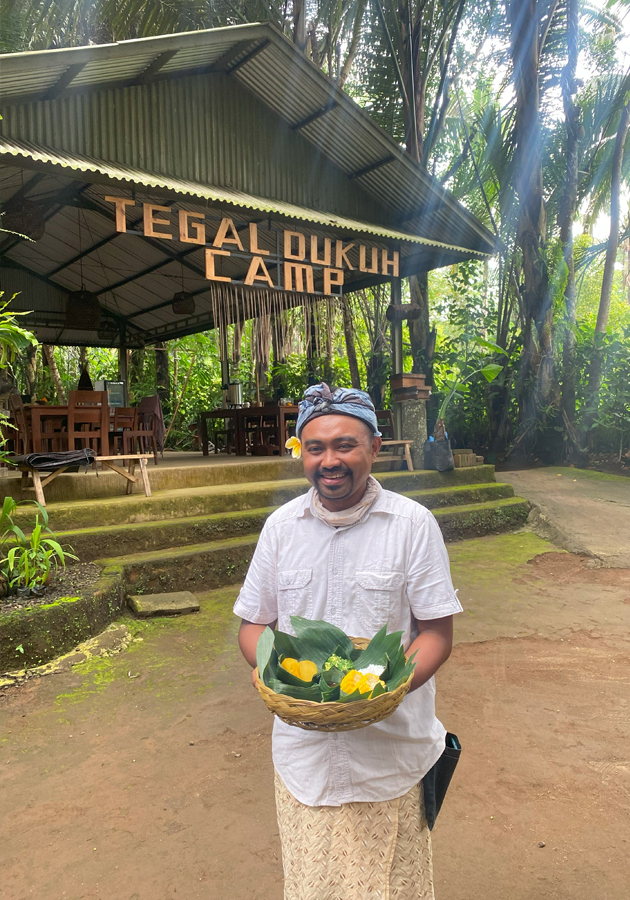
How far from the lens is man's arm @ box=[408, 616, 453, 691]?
1.41 m

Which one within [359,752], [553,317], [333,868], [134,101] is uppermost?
[134,101]

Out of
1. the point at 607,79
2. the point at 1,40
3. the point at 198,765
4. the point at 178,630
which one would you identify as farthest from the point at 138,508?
the point at 607,79

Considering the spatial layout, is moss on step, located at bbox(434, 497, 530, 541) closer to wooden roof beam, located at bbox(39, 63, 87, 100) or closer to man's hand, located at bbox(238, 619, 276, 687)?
man's hand, located at bbox(238, 619, 276, 687)

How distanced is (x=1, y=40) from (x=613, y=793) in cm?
1374

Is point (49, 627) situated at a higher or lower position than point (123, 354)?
lower

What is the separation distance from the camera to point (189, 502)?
19.7ft

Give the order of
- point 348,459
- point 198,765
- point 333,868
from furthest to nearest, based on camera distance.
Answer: point 198,765 < point 348,459 < point 333,868

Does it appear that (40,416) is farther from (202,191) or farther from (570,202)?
(570,202)

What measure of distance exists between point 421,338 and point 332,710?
9.92m

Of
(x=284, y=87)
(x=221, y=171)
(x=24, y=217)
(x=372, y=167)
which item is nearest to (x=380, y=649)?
(x=221, y=171)

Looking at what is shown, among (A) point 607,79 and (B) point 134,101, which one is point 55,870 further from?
(A) point 607,79

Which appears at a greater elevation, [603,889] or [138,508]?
[138,508]

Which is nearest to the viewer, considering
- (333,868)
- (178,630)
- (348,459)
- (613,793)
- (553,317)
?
(333,868)

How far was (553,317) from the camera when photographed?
34.2 ft
